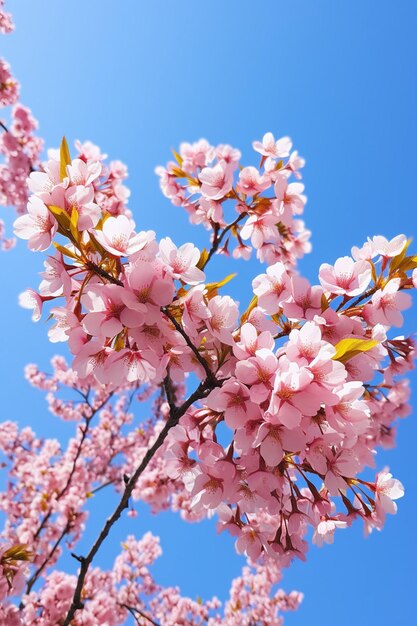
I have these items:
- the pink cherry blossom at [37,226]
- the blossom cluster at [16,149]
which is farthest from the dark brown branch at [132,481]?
the blossom cluster at [16,149]

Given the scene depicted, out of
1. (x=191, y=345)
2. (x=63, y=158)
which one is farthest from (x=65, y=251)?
(x=191, y=345)

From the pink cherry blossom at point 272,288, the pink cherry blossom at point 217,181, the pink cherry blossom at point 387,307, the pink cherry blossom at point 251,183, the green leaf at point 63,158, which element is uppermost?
the pink cherry blossom at point 251,183

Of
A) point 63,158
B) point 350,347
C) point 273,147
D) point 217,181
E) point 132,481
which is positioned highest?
point 273,147

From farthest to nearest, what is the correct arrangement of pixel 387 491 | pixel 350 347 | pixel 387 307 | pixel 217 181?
pixel 217 181 < pixel 387 491 < pixel 387 307 < pixel 350 347

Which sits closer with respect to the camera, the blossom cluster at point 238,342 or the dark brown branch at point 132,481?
the blossom cluster at point 238,342

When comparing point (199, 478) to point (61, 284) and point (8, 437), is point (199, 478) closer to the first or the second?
point (61, 284)

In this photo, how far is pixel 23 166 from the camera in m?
7.41

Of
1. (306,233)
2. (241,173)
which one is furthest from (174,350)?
(306,233)

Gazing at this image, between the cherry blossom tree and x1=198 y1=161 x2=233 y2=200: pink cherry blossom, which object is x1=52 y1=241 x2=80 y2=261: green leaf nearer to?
the cherry blossom tree

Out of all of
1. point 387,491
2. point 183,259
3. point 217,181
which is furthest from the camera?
point 217,181

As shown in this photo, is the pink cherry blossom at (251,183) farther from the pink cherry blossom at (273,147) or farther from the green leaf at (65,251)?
the green leaf at (65,251)

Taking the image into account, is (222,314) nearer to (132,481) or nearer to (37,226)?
(37,226)

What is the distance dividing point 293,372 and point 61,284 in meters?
0.91

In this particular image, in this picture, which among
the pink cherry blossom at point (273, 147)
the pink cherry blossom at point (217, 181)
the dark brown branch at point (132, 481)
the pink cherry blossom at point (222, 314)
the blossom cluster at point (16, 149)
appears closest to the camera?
the pink cherry blossom at point (222, 314)
